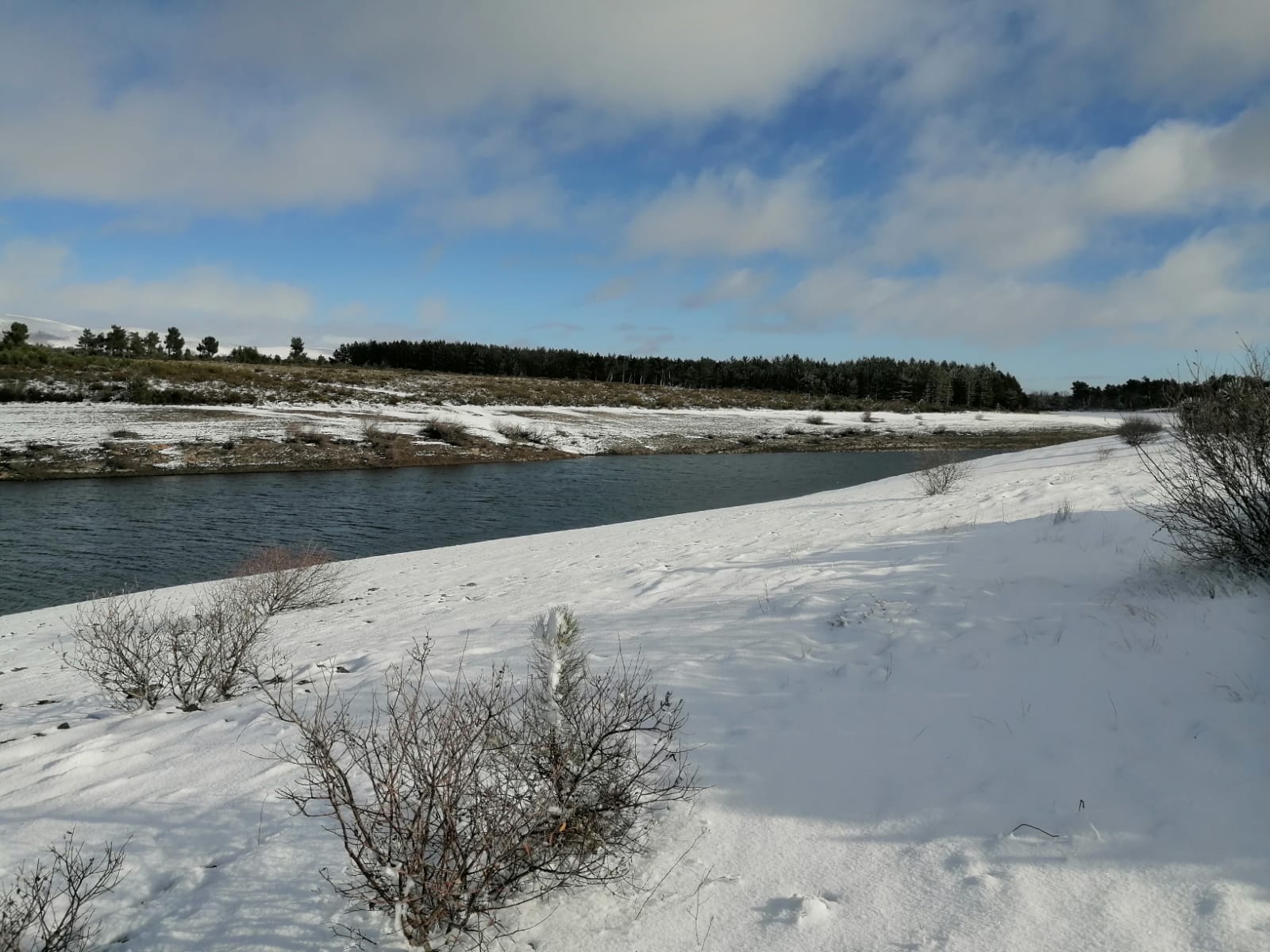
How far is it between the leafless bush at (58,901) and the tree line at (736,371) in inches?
4386

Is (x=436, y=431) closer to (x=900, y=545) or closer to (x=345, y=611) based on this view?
(x=345, y=611)

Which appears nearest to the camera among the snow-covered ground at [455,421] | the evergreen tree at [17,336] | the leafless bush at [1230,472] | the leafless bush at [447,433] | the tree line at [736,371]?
the leafless bush at [1230,472]

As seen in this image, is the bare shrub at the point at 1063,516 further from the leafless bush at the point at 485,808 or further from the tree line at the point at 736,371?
the tree line at the point at 736,371

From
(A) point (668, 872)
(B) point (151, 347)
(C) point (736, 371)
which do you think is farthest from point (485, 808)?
(C) point (736, 371)

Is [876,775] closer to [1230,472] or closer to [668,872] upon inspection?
[668,872]

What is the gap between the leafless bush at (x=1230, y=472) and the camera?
6168 millimetres

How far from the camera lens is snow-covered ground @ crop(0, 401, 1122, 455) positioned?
35875 mm

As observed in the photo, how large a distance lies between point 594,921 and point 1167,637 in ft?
16.5

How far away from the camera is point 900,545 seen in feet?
36.1

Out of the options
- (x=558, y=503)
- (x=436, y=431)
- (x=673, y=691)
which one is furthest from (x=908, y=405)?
(x=673, y=691)

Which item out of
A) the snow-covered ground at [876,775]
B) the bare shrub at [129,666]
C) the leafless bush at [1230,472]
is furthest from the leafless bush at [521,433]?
the leafless bush at [1230,472]

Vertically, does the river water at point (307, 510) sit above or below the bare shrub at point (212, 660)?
below

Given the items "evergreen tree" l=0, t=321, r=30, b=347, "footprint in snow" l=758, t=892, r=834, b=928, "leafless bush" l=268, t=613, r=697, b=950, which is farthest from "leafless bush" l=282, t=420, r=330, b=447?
"footprint in snow" l=758, t=892, r=834, b=928

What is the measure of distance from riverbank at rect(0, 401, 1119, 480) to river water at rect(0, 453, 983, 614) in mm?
2147
